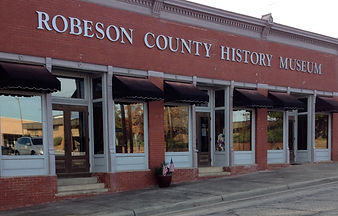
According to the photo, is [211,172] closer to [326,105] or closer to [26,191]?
[26,191]

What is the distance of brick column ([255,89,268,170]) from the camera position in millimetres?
16766

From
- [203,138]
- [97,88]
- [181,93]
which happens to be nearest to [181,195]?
[181,93]

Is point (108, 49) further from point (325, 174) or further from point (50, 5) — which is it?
point (325, 174)

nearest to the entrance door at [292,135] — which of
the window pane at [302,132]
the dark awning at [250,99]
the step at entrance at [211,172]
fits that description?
the window pane at [302,132]

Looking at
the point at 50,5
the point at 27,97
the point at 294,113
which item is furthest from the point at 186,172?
the point at 294,113

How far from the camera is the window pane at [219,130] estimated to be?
52.3ft

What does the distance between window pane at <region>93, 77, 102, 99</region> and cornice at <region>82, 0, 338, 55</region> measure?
258cm

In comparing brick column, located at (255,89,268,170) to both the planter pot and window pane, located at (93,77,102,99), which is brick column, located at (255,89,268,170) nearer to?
the planter pot

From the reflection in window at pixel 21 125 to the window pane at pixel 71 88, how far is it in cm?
122

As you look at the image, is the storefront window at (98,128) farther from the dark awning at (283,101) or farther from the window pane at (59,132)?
the dark awning at (283,101)

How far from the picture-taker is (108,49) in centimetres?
1228

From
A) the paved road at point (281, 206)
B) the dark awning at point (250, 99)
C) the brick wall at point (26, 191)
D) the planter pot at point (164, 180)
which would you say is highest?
the dark awning at point (250, 99)

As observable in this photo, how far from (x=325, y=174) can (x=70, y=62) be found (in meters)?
11.0

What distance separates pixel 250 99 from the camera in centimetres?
1538
